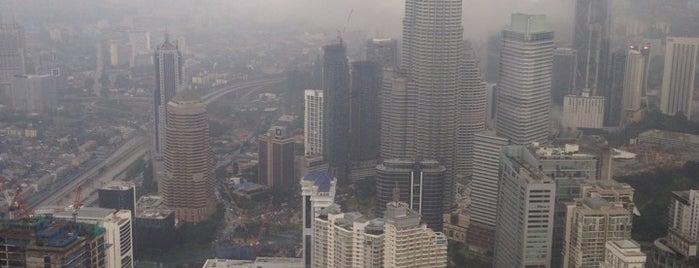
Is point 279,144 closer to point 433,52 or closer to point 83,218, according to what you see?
point 433,52

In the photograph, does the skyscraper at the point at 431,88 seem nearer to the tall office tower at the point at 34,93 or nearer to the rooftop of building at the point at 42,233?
the tall office tower at the point at 34,93

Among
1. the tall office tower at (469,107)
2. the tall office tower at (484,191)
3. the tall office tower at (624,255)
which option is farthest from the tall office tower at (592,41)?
the tall office tower at (624,255)

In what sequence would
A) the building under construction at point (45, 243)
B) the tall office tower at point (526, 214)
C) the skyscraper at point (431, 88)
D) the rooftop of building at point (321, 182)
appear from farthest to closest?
the skyscraper at point (431, 88) < the rooftop of building at point (321, 182) < the tall office tower at point (526, 214) < the building under construction at point (45, 243)

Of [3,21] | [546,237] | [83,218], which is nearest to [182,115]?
[3,21]

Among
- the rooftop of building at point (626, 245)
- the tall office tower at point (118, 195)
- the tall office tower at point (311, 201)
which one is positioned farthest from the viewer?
the tall office tower at point (118, 195)

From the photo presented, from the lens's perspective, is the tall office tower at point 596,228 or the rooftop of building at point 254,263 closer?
the tall office tower at point 596,228

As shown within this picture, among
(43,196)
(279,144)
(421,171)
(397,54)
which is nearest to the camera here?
(43,196)

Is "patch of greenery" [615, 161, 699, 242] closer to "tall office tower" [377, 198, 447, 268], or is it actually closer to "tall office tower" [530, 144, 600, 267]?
"tall office tower" [530, 144, 600, 267]
